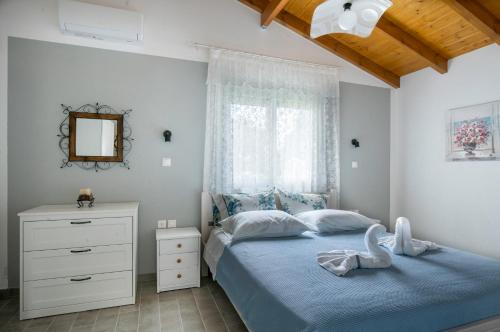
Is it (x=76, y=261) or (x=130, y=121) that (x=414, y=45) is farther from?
(x=76, y=261)

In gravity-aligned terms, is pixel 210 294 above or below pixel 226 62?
below

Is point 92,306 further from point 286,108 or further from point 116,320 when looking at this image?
point 286,108

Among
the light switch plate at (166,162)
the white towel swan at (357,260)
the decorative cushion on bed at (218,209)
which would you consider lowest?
the white towel swan at (357,260)

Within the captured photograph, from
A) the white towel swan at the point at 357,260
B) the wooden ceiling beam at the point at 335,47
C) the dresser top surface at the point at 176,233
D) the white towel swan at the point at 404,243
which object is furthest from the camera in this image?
the wooden ceiling beam at the point at 335,47

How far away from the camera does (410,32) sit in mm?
3150

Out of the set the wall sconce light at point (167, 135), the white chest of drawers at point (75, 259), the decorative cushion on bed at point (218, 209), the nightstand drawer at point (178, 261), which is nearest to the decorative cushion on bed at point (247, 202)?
the decorative cushion on bed at point (218, 209)

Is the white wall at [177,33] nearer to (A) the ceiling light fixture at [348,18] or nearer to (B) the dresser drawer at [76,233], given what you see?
(B) the dresser drawer at [76,233]

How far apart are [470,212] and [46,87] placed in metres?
4.62

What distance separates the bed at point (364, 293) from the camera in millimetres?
1264

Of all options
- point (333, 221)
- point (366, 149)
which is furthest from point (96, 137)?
point (366, 149)

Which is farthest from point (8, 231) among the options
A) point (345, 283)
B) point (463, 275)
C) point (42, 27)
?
point (463, 275)

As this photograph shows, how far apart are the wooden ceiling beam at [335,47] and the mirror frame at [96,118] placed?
2.00m

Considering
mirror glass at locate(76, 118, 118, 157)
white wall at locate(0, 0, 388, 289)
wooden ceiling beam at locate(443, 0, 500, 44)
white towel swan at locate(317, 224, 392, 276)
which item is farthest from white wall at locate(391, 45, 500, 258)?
mirror glass at locate(76, 118, 118, 157)

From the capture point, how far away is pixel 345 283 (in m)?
1.54
